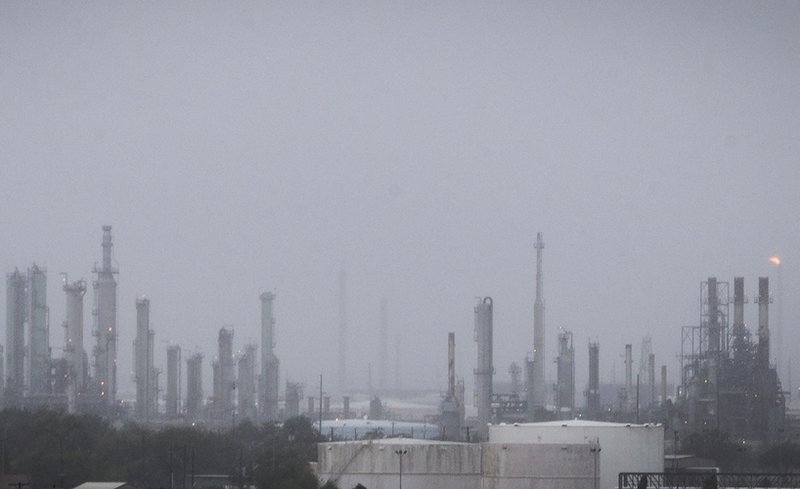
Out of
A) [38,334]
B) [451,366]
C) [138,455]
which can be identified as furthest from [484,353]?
[138,455]

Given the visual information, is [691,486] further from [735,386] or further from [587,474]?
[735,386]

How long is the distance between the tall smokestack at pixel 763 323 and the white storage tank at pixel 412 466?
1252 inches

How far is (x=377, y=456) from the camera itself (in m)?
38.1

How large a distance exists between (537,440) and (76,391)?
1597 inches

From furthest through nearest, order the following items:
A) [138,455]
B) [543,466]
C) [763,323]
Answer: [763,323]
[138,455]
[543,466]

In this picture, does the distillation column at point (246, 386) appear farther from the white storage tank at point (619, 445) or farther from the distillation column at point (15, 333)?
the white storage tank at point (619, 445)

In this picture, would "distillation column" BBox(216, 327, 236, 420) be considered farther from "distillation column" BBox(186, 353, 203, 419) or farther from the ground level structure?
the ground level structure

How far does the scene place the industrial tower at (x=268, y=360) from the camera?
283 ft

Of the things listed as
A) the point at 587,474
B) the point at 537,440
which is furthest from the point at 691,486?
the point at 537,440

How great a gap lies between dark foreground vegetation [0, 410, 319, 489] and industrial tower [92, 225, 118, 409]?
1532 cm

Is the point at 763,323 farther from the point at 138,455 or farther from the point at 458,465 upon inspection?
the point at 458,465

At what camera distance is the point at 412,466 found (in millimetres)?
37719

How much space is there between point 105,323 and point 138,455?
29.1 metres

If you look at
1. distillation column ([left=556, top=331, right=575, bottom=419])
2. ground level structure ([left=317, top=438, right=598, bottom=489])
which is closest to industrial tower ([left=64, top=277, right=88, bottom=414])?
distillation column ([left=556, top=331, right=575, bottom=419])
